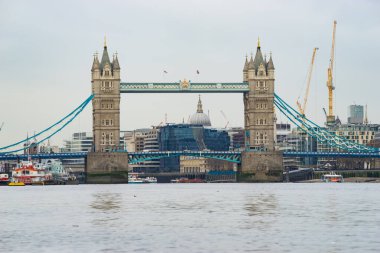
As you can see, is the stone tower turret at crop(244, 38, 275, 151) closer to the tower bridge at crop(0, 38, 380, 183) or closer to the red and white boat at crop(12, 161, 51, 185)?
the tower bridge at crop(0, 38, 380, 183)

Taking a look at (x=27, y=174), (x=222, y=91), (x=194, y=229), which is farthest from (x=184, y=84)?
(x=194, y=229)

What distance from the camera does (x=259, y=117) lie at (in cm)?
19225

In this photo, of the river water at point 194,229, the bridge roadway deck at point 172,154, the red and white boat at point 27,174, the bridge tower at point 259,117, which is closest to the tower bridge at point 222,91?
the bridge tower at point 259,117

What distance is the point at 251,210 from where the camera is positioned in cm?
7094

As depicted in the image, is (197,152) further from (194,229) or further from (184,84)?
(194,229)

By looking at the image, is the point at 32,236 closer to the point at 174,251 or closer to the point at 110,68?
the point at 174,251

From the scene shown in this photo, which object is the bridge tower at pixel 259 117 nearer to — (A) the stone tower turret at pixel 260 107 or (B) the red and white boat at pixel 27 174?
(A) the stone tower turret at pixel 260 107

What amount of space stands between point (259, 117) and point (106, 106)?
26.7 metres

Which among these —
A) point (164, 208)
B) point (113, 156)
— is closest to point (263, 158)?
point (113, 156)

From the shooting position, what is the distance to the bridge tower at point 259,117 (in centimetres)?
18812

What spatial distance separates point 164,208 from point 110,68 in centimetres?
11569

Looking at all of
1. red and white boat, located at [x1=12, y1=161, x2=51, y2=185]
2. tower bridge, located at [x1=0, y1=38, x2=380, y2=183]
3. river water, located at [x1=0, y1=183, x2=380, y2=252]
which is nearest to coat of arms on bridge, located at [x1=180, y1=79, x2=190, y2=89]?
tower bridge, located at [x1=0, y1=38, x2=380, y2=183]

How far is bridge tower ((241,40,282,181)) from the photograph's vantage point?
18812 centimetres

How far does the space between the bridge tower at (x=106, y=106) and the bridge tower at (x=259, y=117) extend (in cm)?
2266
